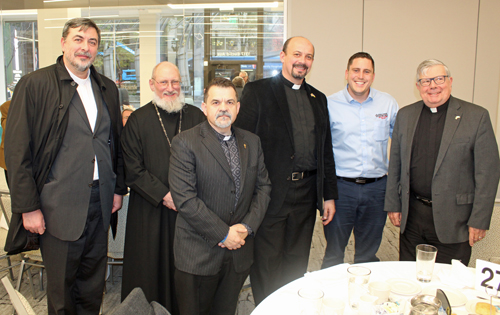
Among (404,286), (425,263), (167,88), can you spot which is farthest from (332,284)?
(167,88)

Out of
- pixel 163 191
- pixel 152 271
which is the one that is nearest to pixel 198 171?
pixel 163 191

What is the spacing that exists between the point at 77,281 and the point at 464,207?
8.30 feet

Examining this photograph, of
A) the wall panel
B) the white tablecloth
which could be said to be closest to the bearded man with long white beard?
the white tablecloth

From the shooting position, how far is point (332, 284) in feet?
4.99

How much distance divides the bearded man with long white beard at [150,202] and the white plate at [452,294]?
5.20 ft

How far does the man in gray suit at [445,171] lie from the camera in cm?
227

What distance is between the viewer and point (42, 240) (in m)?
2.17

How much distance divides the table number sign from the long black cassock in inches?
69.8

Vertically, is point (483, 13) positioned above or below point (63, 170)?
above

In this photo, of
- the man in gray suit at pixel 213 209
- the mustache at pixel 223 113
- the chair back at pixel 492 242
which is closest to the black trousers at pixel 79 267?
the man in gray suit at pixel 213 209

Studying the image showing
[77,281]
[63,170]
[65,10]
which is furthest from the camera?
[65,10]

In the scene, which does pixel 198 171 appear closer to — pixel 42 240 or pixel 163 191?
pixel 163 191

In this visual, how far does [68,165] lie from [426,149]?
89.2 inches

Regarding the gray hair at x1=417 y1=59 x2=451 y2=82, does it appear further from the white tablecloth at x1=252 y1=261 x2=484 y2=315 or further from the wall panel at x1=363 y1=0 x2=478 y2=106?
the wall panel at x1=363 y1=0 x2=478 y2=106
